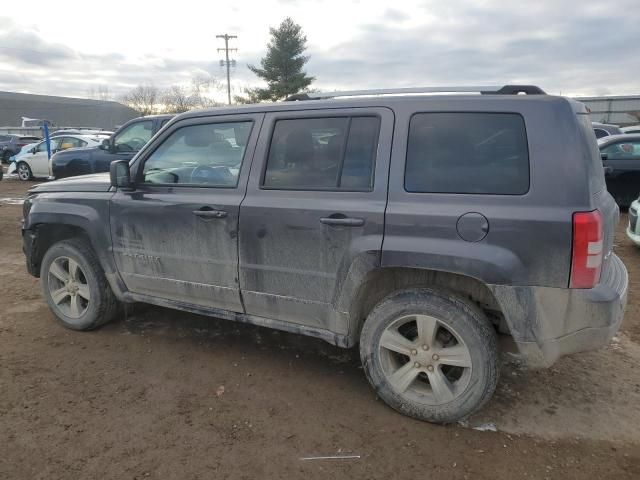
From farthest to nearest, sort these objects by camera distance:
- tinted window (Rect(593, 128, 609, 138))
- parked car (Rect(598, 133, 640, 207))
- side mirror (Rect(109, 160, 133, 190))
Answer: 1. tinted window (Rect(593, 128, 609, 138))
2. parked car (Rect(598, 133, 640, 207))
3. side mirror (Rect(109, 160, 133, 190))

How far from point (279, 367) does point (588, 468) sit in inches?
80.5

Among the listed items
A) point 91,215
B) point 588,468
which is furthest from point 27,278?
point 588,468

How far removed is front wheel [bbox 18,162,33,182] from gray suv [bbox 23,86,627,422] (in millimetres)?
16138

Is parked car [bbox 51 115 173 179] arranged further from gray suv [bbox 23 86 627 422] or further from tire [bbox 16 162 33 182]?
tire [bbox 16 162 33 182]

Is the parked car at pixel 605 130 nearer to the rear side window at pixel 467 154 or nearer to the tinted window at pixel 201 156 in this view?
the rear side window at pixel 467 154

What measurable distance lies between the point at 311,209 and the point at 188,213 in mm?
986

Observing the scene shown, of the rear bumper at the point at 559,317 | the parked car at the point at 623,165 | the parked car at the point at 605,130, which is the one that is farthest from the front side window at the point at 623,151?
the rear bumper at the point at 559,317

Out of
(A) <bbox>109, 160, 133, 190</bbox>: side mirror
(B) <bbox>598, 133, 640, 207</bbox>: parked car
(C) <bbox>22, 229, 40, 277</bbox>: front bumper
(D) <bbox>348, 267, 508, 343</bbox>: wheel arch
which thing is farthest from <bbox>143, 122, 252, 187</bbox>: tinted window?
(B) <bbox>598, 133, 640, 207</bbox>: parked car

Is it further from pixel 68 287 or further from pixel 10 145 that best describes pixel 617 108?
pixel 68 287

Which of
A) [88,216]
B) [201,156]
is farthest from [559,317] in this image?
[88,216]

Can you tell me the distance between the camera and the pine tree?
134ft

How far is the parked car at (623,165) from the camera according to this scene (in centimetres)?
952

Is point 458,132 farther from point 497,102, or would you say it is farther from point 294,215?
point 294,215

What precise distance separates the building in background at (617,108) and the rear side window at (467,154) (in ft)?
117
